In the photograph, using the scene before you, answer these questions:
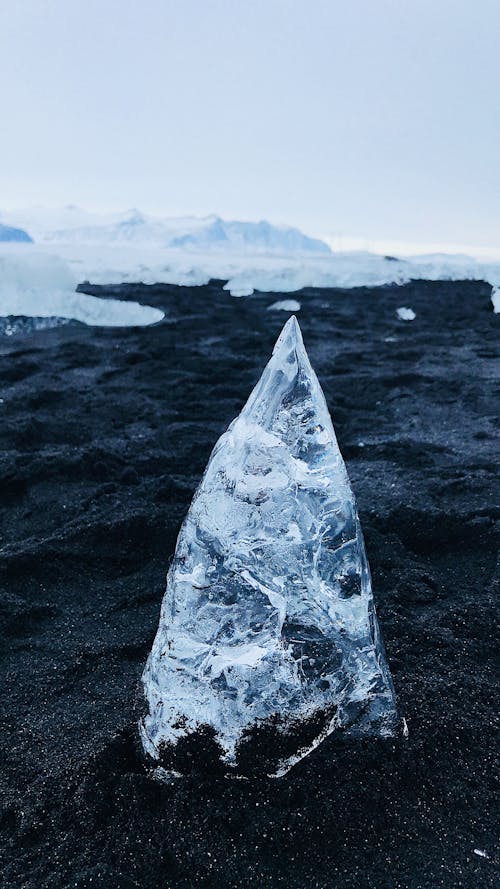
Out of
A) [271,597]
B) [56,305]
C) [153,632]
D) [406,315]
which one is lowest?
[153,632]

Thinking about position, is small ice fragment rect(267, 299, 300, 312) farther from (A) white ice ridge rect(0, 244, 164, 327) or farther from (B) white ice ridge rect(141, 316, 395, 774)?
(B) white ice ridge rect(141, 316, 395, 774)

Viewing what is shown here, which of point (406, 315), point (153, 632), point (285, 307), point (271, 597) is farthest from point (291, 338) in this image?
point (285, 307)

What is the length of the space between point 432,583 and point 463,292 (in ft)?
37.1

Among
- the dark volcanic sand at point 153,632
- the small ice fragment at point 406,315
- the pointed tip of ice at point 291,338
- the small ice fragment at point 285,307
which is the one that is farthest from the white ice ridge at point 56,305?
the pointed tip of ice at point 291,338

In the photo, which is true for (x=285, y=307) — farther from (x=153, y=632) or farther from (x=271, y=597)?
(x=271, y=597)

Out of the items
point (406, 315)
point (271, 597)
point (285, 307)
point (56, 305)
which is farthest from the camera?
point (285, 307)

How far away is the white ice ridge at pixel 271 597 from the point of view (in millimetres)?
1190

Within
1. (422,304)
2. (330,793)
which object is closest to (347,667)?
(330,793)

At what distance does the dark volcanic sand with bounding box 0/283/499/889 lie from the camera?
3.65 ft

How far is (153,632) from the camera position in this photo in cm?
176

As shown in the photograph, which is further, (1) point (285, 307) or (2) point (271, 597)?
(1) point (285, 307)

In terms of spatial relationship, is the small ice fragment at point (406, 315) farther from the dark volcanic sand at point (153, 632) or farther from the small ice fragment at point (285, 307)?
the dark volcanic sand at point (153, 632)

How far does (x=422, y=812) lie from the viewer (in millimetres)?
1184

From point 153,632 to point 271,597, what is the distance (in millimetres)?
701
